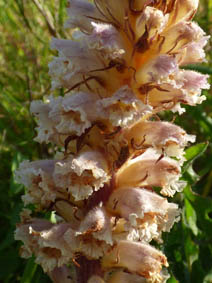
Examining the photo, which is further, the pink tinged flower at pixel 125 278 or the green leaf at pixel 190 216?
the green leaf at pixel 190 216

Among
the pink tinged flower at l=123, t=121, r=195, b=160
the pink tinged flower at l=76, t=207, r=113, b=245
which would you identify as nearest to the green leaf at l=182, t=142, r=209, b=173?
the pink tinged flower at l=123, t=121, r=195, b=160

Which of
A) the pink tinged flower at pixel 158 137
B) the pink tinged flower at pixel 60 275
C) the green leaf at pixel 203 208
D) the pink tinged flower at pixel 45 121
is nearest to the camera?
the pink tinged flower at pixel 158 137

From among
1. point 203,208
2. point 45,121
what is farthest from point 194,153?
point 45,121

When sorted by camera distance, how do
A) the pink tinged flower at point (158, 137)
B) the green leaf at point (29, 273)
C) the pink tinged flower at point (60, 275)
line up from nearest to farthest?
the pink tinged flower at point (158, 137)
the pink tinged flower at point (60, 275)
the green leaf at point (29, 273)

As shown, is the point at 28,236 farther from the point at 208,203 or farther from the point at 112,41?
the point at 208,203

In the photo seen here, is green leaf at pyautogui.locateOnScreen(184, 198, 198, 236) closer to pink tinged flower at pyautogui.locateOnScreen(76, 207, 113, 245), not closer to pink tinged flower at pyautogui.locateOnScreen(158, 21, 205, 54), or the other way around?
pink tinged flower at pyautogui.locateOnScreen(76, 207, 113, 245)

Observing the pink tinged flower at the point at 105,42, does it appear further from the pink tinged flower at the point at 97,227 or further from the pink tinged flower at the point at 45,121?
the pink tinged flower at the point at 97,227

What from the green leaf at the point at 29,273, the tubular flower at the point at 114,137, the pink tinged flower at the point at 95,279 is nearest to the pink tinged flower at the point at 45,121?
the tubular flower at the point at 114,137

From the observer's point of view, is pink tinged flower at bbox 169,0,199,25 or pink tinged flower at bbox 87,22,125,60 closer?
pink tinged flower at bbox 87,22,125,60
